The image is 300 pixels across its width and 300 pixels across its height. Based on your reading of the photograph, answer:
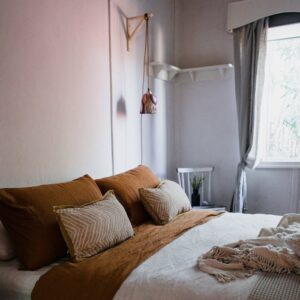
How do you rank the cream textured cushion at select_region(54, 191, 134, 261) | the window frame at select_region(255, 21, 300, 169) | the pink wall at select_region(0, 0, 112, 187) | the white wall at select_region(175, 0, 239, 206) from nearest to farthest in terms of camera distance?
the cream textured cushion at select_region(54, 191, 134, 261) → the pink wall at select_region(0, 0, 112, 187) → the window frame at select_region(255, 21, 300, 169) → the white wall at select_region(175, 0, 239, 206)

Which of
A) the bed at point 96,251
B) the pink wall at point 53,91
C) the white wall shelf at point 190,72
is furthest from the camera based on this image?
the white wall shelf at point 190,72

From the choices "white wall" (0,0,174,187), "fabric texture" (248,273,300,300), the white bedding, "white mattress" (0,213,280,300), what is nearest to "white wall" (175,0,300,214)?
"white wall" (0,0,174,187)

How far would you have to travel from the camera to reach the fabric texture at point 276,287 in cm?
114

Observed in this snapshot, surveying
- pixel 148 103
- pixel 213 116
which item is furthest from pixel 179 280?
pixel 213 116

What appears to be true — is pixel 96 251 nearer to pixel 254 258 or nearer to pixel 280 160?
pixel 254 258

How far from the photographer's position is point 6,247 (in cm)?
153

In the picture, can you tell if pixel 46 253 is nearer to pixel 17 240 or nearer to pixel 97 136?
pixel 17 240

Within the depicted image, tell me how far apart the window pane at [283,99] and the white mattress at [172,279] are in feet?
6.03

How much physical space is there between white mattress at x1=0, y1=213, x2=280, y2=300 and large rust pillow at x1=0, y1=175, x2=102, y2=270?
7cm

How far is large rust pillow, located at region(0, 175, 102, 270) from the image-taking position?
147 cm

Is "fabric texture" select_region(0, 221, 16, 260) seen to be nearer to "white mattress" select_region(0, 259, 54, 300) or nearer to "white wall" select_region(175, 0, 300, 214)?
"white mattress" select_region(0, 259, 54, 300)

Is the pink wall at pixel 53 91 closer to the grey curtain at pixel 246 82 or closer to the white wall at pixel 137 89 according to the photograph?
the white wall at pixel 137 89

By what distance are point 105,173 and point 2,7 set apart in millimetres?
1344

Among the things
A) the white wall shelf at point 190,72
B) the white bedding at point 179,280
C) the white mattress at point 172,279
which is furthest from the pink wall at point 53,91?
the white bedding at point 179,280
